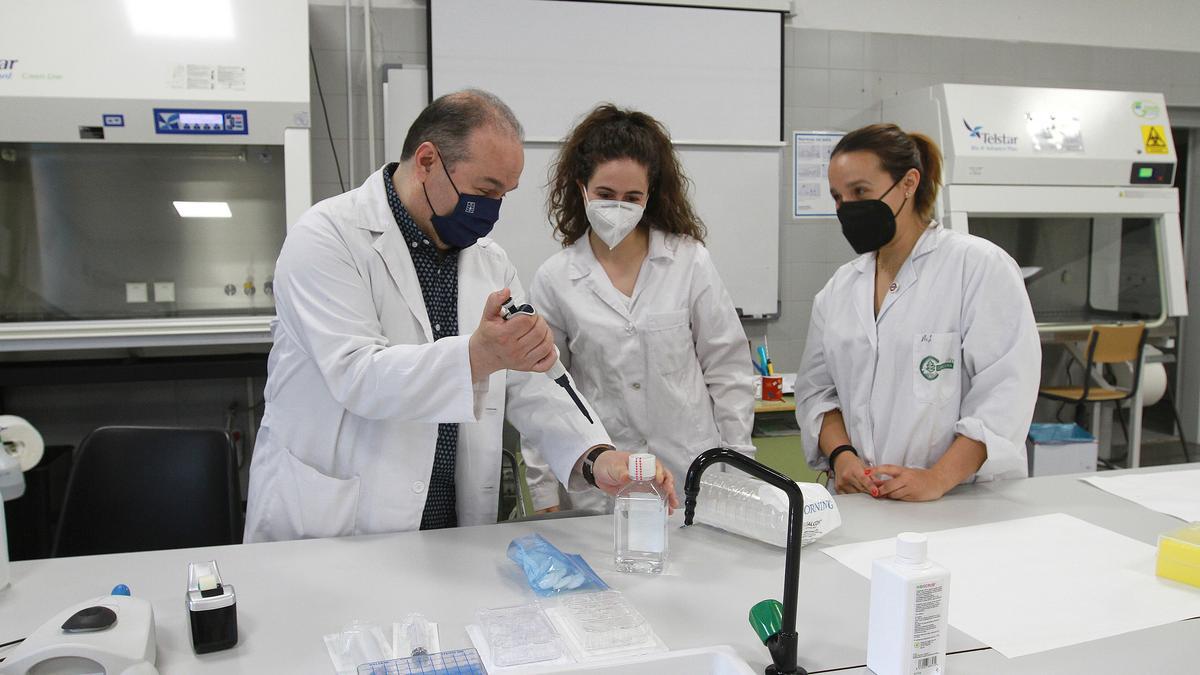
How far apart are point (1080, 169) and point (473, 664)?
3765 mm

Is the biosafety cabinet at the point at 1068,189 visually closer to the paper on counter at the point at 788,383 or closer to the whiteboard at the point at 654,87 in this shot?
the whiteboard at the point at 654,87

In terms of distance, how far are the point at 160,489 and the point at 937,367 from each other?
5.66 ft

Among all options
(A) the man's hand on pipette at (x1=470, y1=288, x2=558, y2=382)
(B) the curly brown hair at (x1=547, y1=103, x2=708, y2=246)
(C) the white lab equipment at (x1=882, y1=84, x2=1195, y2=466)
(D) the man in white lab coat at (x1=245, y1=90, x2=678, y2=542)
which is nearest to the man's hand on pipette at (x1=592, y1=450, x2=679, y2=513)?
(D) the man in white lab coat at (x1=245, y1=90, x2=678, y2=542)

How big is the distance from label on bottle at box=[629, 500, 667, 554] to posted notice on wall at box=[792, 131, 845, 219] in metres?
2.98

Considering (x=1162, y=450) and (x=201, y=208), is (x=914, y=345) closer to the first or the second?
(x=201, y=208)

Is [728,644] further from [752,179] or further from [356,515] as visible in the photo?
[752,179]

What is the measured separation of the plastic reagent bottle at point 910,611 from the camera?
36.3 inches

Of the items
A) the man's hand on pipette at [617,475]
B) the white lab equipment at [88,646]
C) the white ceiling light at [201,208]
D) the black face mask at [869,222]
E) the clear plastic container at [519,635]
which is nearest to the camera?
the white lab equipment at [88,646]

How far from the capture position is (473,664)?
3.15 feet

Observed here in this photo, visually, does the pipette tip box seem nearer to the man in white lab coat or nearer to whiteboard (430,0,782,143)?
the man in white lab coat

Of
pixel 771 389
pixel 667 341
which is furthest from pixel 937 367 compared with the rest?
pixel 771 389

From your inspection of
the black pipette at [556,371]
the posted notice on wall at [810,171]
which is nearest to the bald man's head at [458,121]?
the black pipette at [556,371]

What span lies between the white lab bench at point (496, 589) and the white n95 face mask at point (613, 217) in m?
0.69

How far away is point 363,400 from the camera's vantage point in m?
1.36
